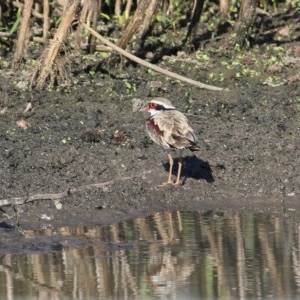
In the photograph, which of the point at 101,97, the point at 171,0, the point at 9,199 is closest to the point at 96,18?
the point at 101,97

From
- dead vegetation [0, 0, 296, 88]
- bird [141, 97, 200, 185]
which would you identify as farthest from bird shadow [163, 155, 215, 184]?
dead vegetation [0, 0, 296, 88]

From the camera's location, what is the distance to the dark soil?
35.1 feet

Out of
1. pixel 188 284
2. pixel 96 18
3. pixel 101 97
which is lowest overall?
pixel 188 284

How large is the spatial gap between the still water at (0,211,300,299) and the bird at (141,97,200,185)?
80 cm

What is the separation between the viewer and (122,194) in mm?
10906

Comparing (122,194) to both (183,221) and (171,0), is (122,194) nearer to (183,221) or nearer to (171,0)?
(183,221)

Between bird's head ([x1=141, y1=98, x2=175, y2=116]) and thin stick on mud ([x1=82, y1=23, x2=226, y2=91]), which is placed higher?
thin stick on mud ([x1=82, y1=23, x2=226, y2=91])

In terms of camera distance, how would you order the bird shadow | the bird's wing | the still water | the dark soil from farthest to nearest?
the bird shadow → the bird's wing → the dark soil → the still water

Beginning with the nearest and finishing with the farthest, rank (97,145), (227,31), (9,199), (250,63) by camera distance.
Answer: (9,199)
(97,145)
(250,63)
(227,31)

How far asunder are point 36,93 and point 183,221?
360 cm

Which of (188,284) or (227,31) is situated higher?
(227,31)

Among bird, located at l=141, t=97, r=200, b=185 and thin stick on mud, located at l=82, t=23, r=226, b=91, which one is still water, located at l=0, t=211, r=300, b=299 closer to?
bird, located at l=141, t=97, r=200, b=185

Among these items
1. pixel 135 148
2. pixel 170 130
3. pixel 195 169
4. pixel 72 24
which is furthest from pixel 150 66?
pixel 170 130

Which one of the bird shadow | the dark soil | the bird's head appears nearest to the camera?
the dark soil
